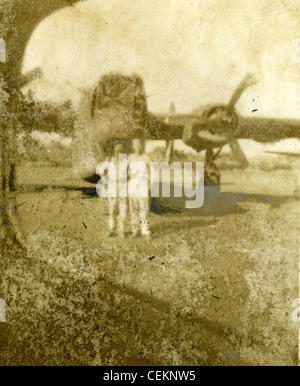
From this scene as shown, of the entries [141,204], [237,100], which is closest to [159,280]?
[141,204]

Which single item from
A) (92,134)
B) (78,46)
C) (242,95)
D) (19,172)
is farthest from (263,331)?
(78,46)

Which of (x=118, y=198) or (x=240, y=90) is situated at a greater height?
(x=240, y=90)

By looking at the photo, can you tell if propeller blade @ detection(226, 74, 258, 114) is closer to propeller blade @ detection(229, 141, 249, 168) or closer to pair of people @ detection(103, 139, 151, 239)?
propeller blade @ detection(229, 141, 249, 168)

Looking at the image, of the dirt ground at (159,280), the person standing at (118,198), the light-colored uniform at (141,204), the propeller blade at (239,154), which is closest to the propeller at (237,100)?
the propeller blade at (239,154)

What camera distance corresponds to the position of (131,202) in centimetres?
220

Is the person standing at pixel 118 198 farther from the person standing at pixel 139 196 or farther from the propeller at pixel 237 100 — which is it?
the propeller at pixel 237 100

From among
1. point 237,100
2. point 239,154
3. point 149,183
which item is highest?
point 237,100

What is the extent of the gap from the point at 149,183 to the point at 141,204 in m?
0.20

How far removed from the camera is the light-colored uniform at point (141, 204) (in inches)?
86.5

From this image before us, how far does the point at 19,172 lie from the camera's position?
2162 mm

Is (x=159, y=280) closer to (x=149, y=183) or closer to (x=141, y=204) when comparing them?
(x=141, y=204)

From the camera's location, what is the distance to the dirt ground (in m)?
2.17

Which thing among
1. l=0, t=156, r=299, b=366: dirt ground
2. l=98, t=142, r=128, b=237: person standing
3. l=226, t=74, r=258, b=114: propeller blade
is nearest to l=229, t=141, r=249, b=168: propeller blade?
l=0, t=156, r=299, b=366: dirt ground

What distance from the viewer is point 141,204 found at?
2.20m
